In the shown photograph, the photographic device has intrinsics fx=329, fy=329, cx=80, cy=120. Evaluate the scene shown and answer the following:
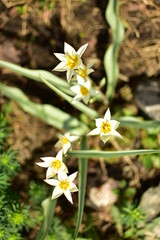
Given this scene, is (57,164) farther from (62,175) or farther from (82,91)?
(82,91)

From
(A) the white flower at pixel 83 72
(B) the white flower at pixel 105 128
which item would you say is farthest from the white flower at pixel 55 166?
(A) the white flower at pixel 83 72

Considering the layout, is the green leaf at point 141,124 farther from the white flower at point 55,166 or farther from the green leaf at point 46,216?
the green leaf at point 46,216

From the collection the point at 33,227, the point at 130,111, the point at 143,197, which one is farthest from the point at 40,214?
the point at 130,111

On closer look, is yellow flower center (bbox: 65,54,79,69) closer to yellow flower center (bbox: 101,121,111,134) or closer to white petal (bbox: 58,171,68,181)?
yellow flower center (bbox: 101,121,111,134)

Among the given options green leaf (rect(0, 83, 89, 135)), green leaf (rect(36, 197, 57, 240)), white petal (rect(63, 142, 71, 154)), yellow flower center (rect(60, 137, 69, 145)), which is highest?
green leaf (rect(0, 83, 89, 135))

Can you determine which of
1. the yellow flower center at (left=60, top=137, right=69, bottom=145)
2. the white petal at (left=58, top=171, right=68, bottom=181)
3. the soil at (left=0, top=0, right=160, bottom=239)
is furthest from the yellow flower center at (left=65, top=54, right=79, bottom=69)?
the soil at (left=0, top=0, right=160, bottom=239)
